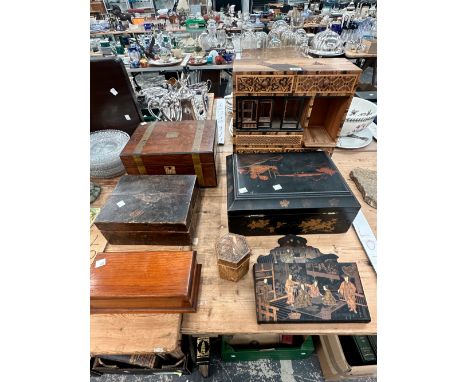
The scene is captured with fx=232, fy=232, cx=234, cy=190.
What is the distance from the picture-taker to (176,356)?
988mm

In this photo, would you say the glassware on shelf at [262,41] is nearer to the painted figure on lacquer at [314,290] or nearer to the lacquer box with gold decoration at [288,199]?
the lacquer box with gold decoration at [288,199]

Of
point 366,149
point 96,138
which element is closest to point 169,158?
point 96,138

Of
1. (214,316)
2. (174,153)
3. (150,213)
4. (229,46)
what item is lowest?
(214,316)

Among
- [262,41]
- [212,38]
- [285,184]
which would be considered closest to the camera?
[285,184]

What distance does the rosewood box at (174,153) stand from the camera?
1.02 meters

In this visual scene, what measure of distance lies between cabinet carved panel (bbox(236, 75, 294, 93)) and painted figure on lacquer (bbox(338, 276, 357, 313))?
0.77 m

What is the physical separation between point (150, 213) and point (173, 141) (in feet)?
1.31

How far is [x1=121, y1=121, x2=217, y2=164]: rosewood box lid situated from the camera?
3.34ft

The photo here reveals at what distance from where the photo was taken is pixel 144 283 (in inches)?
27.3

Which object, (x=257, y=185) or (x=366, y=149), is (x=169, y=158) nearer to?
(x=257, y=185)

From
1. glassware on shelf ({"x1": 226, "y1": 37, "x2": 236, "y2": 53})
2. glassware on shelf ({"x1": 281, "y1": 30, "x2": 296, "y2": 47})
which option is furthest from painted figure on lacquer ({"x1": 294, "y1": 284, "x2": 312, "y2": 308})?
glassware on shelf ({"x1": 226, "y1": 37, "x2": 236, "y2": 53})

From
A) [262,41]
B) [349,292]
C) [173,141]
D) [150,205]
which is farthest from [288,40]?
[349,292]

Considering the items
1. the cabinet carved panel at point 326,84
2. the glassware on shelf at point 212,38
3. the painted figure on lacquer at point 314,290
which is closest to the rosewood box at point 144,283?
the painted figure on lacquer at point 314,290

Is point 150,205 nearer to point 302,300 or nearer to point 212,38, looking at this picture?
point 302,300
